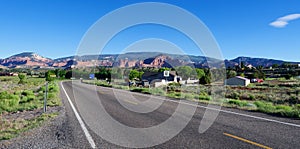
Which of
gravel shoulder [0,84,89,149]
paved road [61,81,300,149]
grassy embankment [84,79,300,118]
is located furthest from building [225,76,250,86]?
gravel shoulder [0,84,89,149]

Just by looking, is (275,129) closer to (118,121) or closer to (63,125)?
(118,121)

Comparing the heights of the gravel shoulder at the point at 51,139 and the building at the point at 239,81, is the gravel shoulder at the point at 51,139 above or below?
above

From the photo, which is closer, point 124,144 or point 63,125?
point 124,144

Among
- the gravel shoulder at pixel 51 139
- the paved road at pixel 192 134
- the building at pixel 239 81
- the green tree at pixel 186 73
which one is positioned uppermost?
the green tree at pixel 186 73

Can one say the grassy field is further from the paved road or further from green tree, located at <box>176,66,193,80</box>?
green tree, located at <box>176,66,193,80</box>

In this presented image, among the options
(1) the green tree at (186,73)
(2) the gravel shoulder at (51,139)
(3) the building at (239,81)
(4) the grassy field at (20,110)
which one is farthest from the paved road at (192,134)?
(1) the green tree at (186,73)

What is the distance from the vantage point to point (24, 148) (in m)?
5.64

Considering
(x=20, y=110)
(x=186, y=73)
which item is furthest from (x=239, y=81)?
(x=20, y=110)

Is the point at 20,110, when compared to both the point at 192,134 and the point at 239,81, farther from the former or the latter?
the point at 239,81

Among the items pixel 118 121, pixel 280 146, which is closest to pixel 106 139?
pixel 118 121

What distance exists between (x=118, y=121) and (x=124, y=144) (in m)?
3.10

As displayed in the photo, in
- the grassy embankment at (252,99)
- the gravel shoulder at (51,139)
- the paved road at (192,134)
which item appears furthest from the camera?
the grassy embankment at (252,99)

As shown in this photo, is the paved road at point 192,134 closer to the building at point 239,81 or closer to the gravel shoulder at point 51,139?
the gravel shoulder at point 51,139

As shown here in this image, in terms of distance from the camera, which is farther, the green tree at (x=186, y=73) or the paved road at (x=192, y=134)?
the green tree at (x=186, y=73)
